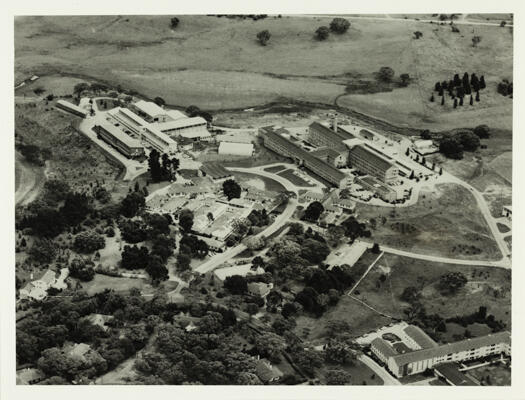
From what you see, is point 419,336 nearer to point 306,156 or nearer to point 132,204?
point 132,204

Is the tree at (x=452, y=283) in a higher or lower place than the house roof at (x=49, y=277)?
lower

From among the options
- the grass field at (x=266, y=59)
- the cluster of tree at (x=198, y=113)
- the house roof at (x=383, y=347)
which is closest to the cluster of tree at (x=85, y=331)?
the house roof at (x=383, y=347)

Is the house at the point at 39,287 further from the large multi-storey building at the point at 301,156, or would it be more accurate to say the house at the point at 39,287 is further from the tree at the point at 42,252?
the large multi-storey building at the point at 301,156

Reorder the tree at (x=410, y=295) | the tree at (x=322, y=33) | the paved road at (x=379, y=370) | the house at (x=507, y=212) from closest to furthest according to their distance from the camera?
the paved road at (x=379, y=370) < the tree at (x=410, y=295) < the house at (x=507, y=212) < the tree at (x=322, y=33)

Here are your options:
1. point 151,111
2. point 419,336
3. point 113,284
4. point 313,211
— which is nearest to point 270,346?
point 419,336

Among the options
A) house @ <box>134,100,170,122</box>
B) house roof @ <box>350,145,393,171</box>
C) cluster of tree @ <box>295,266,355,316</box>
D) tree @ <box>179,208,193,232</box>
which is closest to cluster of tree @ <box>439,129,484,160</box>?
house roof @ <box>350,145,393,171</box>

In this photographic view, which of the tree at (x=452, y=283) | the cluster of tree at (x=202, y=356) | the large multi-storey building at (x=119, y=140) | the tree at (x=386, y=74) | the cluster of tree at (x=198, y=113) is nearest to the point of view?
the cluster of tree at (x=202, y=356)
